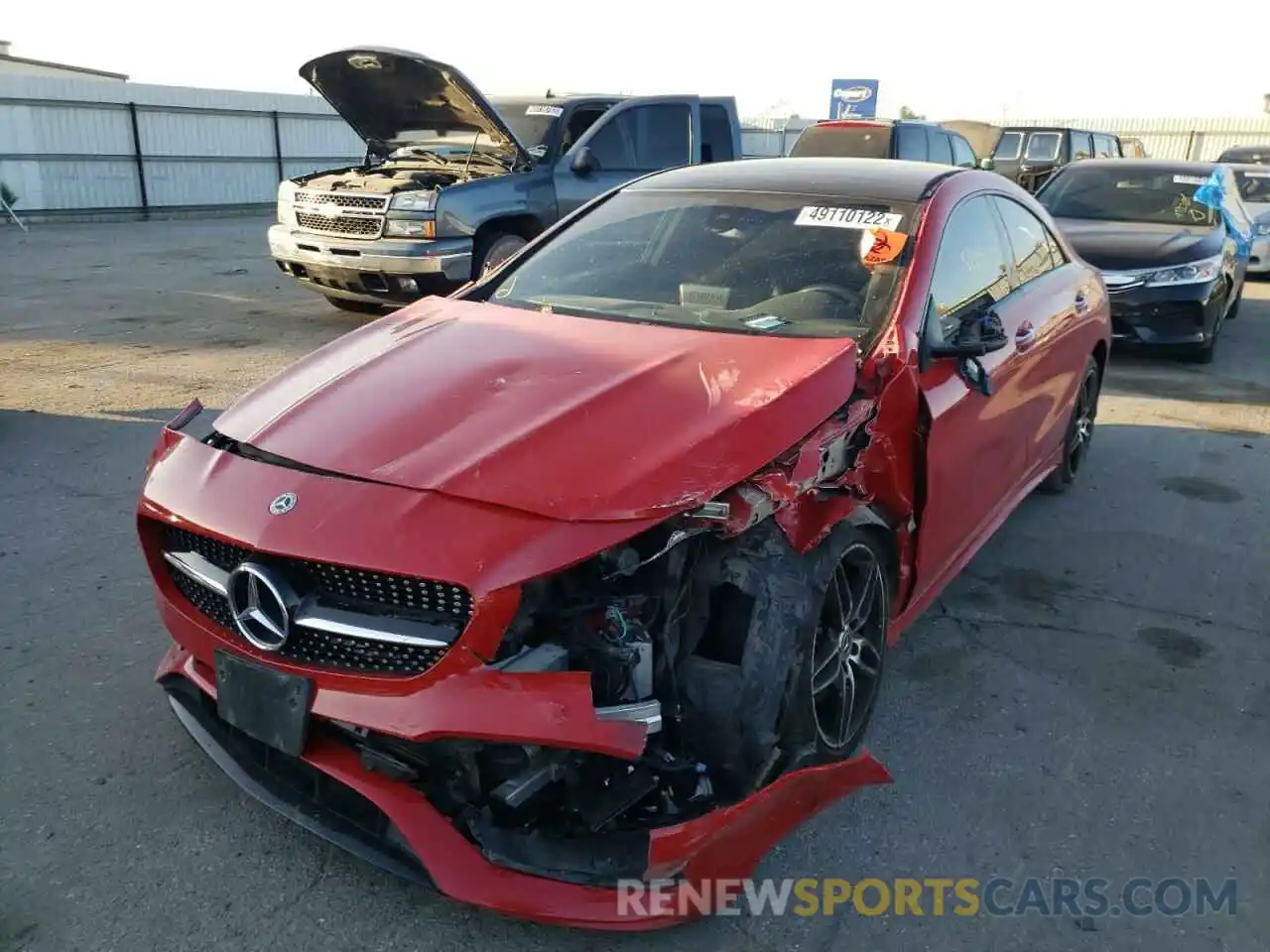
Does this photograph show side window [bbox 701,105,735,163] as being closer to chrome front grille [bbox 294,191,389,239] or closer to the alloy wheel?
chrome front grille [bbox 294,191,389,239]

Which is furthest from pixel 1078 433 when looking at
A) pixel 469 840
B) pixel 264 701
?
pixel 264 701

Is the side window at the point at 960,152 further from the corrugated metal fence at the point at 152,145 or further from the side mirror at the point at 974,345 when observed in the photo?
the corrugated metal fence at the point at 152,145

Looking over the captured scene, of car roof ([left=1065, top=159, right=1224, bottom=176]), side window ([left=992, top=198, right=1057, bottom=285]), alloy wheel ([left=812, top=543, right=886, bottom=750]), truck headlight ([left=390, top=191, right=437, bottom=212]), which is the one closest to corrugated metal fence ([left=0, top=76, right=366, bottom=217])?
truck headlight ([left=390, top=191, right=437, bottom=212])

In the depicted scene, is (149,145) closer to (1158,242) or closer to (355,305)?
(355,305)

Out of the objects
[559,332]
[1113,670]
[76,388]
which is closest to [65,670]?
[559,332]

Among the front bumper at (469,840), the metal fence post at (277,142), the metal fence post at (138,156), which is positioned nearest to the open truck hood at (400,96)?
the front bumper at (469,840)

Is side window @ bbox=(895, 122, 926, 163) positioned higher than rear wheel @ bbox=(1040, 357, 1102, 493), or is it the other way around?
side window @ bbox=(895, 122, 926, 163)

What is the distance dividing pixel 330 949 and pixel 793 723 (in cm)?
120

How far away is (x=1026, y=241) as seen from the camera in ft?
14.8

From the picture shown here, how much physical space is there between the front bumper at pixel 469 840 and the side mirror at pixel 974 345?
148 cm

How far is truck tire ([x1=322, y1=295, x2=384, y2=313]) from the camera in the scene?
33.3ft

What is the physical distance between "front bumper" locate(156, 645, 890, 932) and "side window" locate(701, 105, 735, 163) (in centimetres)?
948

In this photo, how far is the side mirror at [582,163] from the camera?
938 cm

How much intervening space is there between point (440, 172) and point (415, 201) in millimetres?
965
